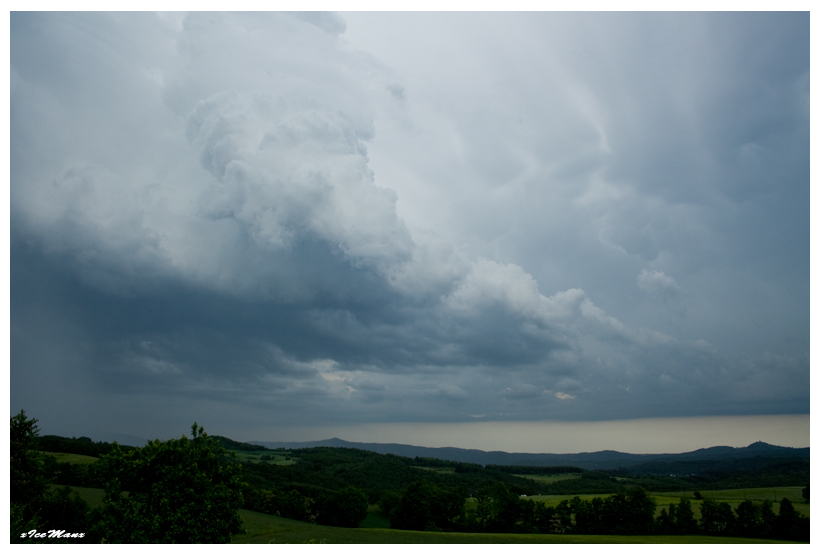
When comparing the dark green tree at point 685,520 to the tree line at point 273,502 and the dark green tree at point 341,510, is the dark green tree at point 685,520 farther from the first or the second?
the dark green tree at point 341,510

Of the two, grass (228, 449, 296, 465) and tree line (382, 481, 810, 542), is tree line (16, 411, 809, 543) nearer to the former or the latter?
tree line (382, 481, 810, 542)

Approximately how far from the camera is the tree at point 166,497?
2402 centimetres

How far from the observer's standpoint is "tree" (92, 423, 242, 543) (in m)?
24.0

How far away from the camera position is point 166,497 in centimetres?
2438

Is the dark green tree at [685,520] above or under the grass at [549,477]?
above

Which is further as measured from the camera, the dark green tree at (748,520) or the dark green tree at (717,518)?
the dark green tree at (717,518)

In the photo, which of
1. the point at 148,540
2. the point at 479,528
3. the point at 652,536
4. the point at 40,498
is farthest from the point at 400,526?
the point at 148,540

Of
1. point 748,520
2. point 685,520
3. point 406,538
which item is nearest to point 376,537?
point 406,538

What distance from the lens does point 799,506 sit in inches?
2073

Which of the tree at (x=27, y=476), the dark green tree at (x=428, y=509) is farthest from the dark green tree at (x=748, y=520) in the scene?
the tree at (x=27, y=476)

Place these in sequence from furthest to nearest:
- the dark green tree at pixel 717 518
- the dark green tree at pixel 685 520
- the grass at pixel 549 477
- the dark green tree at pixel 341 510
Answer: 1. the grass at pixel 549 477
2. the dark green tree at pixel 341 510
3. the dark green tree at pixel 685 520
4. the dark green tree at pixel 717 518

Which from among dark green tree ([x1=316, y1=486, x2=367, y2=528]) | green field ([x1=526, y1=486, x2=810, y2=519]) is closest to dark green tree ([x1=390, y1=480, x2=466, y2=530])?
dark green tree ([x1=316, y1=486, x2=367, y2=528])

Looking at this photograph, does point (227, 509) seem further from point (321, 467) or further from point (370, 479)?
point (321, 467)
